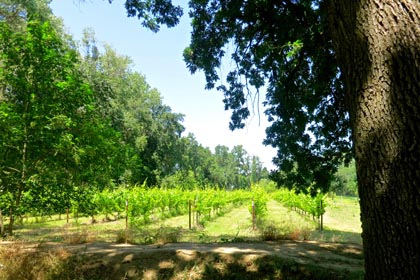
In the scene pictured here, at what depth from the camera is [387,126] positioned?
2.28m

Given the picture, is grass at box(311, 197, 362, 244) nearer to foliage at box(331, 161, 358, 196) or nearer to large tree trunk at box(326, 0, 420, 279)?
foliage at box(331, 161, 358, 196)

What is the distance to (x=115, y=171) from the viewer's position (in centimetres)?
1268

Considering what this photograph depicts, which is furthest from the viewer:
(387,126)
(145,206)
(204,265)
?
(145,206)

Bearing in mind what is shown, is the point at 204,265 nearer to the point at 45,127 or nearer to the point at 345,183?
the point at 45,127

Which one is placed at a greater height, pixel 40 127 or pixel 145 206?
pixel 40 127

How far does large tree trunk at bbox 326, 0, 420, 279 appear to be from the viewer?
7.06ft

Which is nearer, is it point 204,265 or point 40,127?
point 204,265

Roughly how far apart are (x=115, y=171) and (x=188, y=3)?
676 centimetres

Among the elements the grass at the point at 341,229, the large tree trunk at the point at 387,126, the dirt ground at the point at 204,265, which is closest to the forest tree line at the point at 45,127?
the dirt ground at the point at 204,265

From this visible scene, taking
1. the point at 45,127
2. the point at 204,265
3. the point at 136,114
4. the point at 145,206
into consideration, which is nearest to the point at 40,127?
the point at 45,127

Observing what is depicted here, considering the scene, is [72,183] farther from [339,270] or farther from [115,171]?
[339,270]

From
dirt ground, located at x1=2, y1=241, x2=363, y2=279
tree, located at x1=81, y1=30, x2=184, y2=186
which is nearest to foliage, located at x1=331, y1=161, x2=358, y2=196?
dirt ground, located at x1=2, y1=241, x2=363, y2=279

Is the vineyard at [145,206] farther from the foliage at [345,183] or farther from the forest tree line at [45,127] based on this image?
the foliage at [345,183]

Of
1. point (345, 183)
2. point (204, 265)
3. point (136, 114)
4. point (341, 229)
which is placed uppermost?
point (136, 114)
